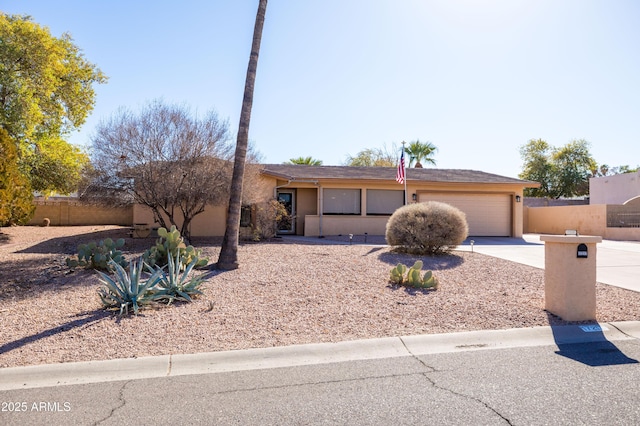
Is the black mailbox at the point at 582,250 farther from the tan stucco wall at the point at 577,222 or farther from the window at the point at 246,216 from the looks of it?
the tan stucco wall at the point at 577,222

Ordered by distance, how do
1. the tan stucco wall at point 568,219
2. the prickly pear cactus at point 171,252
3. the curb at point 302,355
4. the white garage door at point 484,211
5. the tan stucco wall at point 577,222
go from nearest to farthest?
the curb at point 302,355, the prickly pear cactus at point 171,252, the white garage door at point 484,211, the tan stucco wall at point 577,222, the tan stucco wall at point 568,219

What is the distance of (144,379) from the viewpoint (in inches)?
171

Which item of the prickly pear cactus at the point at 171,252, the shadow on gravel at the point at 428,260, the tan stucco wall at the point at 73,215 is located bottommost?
the shadow on gravel at the point at 428,260

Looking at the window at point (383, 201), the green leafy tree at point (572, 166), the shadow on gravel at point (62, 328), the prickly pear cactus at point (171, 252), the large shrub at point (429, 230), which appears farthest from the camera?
the green leafy tree at point (572, 166)

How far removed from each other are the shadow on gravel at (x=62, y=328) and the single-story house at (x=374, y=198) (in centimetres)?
1295

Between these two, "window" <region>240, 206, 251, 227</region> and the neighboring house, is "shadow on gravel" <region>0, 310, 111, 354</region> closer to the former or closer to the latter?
"window" <region>240, 206, 251, 227</region>

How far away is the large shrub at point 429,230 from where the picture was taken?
38.8ft

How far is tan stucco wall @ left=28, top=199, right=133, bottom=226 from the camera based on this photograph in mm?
25094

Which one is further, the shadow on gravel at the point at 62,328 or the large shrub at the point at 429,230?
the large shrub at the point at 429,230

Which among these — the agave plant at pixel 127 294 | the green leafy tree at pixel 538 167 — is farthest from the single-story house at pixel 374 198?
the green leafy tree at pixel 538 167

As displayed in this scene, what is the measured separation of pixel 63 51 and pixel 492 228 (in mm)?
21519

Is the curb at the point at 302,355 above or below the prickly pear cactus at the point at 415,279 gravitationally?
below

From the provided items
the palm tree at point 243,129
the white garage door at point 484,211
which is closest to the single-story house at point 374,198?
the white garage door at point 484,211

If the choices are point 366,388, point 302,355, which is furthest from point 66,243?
point 366,388
